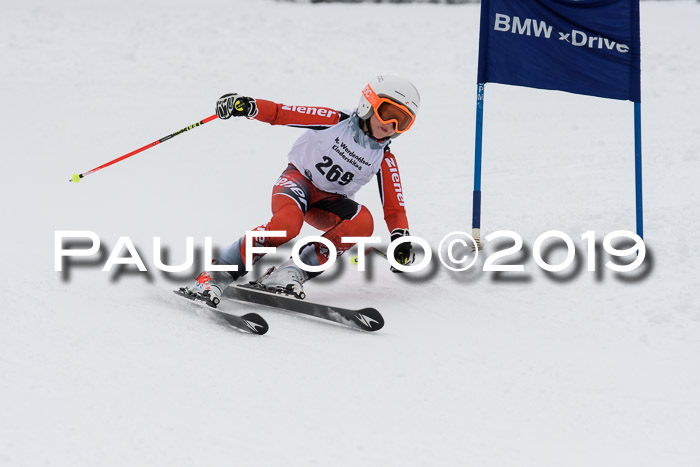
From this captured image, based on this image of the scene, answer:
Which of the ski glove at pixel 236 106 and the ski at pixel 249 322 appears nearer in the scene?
the ski at pixel 249 322

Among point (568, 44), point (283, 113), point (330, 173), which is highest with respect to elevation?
point (568, 44)

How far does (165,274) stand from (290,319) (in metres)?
1.21

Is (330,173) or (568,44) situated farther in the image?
(568,44)

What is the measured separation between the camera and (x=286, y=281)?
16.4 feet

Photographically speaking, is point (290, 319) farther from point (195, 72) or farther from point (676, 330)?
point (195, 72)

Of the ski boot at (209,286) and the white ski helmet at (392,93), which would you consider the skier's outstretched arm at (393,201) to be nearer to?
the white ski helmet at (392,93)

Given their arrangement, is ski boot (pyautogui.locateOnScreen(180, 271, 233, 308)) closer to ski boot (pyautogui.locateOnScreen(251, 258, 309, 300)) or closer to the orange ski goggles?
ski boot (pyautogui.locateOnScreen(251, 258, 309, 300))

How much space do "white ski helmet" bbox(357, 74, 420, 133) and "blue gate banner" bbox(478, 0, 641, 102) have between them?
1.16m

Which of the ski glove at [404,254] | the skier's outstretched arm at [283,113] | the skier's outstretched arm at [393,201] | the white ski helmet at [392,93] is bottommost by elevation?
the ski glove at [404,254]

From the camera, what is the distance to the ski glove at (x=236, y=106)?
500 cm

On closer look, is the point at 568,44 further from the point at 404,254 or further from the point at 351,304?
the point at 351,304

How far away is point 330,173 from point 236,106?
2.36 ft

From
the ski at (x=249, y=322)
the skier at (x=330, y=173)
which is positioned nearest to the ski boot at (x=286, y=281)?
the skier at (x=330, y=173)

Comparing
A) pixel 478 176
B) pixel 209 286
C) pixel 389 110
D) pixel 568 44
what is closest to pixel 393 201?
pixel 389 110
